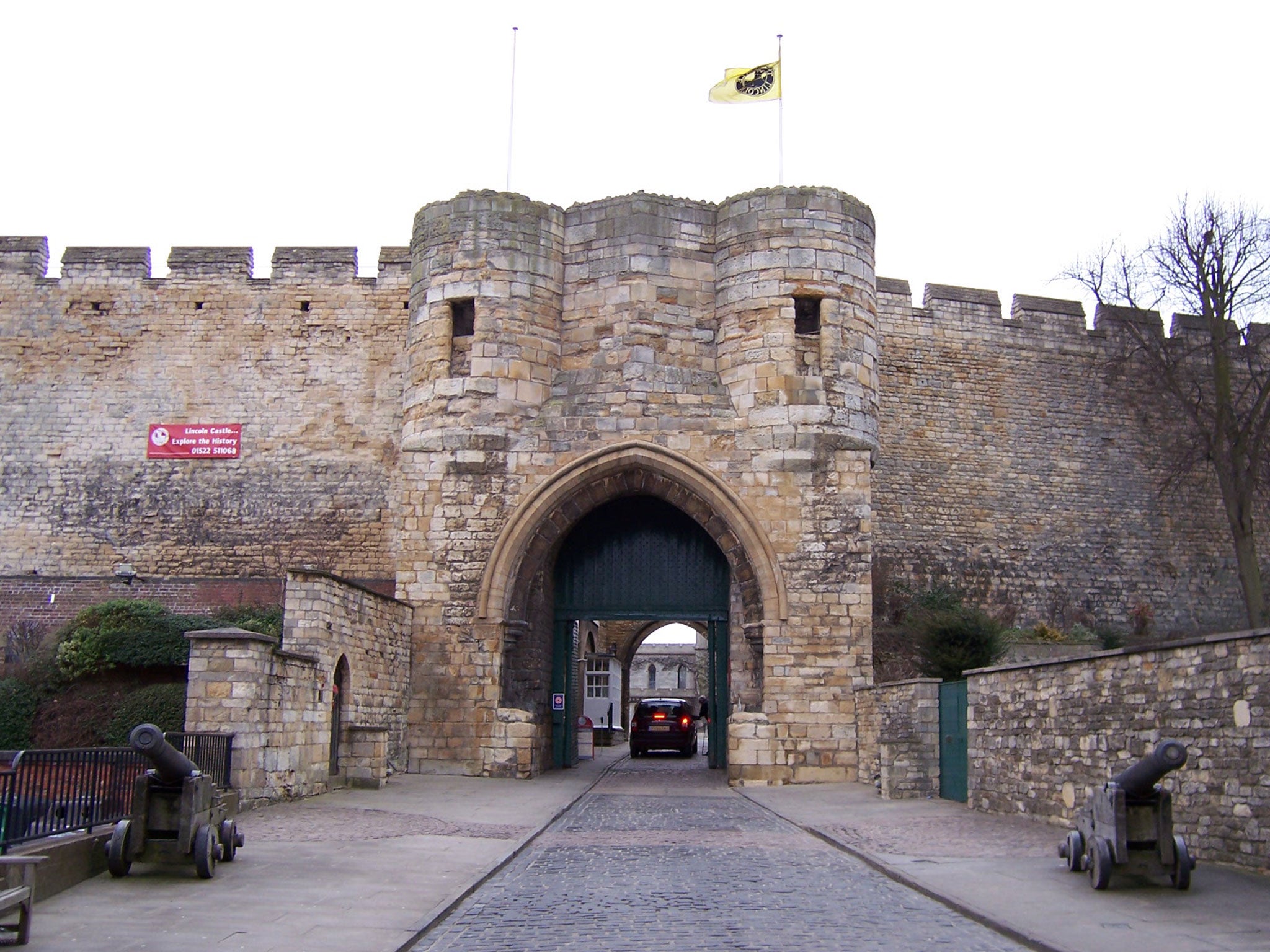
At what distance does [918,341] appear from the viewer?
21.4m

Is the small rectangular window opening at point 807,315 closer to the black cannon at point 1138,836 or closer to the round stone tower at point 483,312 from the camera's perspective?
the round stone tower at point 483,312

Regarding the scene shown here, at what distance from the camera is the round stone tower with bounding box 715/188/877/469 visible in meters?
14.9

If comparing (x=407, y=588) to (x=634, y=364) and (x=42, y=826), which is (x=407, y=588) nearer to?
(x=634, y=364)

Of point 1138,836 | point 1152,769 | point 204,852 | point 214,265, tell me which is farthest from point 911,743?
point 214,265

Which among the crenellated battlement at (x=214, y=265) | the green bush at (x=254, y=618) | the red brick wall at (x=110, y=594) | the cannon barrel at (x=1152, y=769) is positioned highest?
the crenellated battlement at (x=214, y=265)

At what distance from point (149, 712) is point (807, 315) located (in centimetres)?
969

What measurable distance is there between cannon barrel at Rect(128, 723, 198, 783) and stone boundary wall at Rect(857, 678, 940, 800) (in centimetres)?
751

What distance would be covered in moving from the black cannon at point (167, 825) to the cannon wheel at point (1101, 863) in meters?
4.62

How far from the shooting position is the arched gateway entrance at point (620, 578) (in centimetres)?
1466

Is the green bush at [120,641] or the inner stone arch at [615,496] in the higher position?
the inner stone arch at [615,496]

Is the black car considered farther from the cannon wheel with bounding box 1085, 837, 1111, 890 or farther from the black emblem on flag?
the cannon wheel with bounding box 1085, 837, 1111, 890

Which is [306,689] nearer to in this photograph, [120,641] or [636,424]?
[636,424]

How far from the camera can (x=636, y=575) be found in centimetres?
1625

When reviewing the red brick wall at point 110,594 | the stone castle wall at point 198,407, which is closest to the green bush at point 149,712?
the red brick wall at point 110,594
